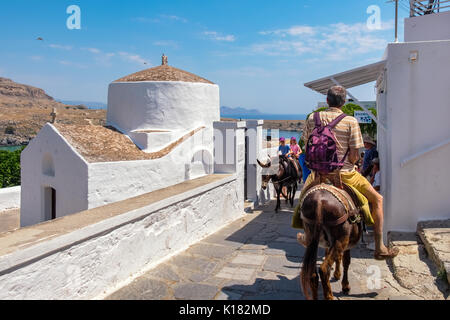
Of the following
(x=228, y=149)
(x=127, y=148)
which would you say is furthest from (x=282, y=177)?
(x=127, y=148)

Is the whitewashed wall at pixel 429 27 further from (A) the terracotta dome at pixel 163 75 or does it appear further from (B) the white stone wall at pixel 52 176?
(B) the white stone wall at pixel 52 176

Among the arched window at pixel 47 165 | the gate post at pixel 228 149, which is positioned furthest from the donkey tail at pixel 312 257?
the arched window at pixel 47 165

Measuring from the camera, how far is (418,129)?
5664 mm

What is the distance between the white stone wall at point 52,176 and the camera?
9.20 m

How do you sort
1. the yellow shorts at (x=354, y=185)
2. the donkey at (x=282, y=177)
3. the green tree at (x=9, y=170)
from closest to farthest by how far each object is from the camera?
1. the yellow shorts at (x=354, y=185)
2. the donkey at (x=282, y=177)
3. the green tree at (x=9, y=170)

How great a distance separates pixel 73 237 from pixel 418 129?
187 inches

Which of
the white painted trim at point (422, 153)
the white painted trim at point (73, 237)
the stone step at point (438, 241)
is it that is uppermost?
the white painted trim at point (422, 153)

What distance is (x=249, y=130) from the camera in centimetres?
1025

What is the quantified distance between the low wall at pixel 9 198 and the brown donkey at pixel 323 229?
11864 millimetres

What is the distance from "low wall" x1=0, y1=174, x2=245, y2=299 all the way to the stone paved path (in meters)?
0.21

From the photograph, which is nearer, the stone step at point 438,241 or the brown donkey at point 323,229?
the brown donkey at point 323,229

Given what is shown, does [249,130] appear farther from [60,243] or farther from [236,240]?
[60,243]

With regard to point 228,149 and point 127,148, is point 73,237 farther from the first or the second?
point 127,148

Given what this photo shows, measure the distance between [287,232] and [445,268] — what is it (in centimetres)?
351
